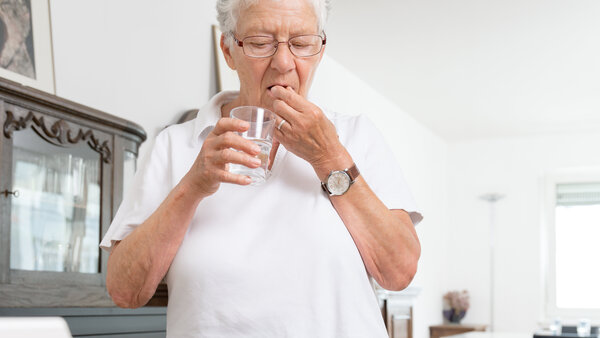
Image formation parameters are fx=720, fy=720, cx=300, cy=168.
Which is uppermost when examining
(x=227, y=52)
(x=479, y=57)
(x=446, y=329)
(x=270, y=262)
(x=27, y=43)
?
(x=479, y=57)

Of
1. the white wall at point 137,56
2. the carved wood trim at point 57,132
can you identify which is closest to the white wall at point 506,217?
the white wall at point 137,56

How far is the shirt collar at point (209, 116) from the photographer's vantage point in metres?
1.19

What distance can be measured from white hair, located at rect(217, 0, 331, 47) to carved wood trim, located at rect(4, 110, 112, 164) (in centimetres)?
→ 103

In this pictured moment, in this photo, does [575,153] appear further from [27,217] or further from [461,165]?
[27,217]

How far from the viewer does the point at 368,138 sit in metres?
1.18

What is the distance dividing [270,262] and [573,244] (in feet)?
24.9

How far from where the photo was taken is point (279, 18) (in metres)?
1.13

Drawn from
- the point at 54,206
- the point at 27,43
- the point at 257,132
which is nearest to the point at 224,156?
the point at 257,132

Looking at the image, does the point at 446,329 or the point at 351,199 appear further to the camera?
the point at 446,329

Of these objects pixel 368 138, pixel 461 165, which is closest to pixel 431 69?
pixel 461 165

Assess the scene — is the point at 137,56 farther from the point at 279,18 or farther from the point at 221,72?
the point at 279,18

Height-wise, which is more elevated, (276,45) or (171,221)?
(276,45)

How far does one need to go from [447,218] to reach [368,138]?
7.57m

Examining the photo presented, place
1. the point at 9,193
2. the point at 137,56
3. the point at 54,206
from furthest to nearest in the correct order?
the point at 137,56, the point at 54,206, the point at 9,193
